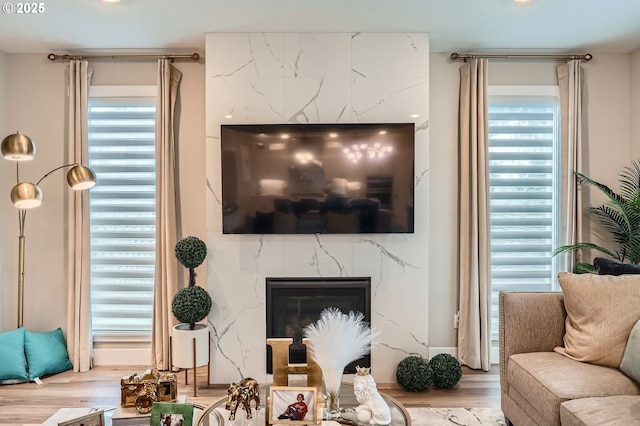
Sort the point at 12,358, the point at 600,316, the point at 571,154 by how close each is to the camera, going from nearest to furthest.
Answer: the point at 600,316 → the point at 12,358 → the point at 571,154

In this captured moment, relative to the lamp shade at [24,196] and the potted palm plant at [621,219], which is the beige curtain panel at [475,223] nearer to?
the potted palm plant at [621,219]

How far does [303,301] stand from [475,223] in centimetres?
157

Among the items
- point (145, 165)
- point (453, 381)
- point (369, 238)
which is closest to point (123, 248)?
point (145, 165)

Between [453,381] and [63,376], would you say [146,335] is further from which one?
[453,381]

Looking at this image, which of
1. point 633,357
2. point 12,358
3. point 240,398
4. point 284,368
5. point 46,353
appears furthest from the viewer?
point 46,353

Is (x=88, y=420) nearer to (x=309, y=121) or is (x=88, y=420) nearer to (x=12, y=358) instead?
(x=12, y=358)

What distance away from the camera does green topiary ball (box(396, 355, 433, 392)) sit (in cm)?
359

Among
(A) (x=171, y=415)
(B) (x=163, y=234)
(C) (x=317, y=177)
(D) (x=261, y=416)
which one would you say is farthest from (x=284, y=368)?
(B) (x=163, y=234)

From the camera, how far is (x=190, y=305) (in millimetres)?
3543

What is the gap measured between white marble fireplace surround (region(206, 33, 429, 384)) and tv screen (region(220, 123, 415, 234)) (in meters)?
0.13

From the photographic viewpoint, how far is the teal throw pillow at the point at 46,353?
3893 millimetres

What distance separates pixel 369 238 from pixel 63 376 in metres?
2.72

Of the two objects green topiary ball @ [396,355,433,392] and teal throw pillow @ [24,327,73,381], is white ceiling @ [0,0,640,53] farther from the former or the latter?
green topiary ball @ [396,355,433,392]

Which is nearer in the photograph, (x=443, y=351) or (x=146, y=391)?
(x=146, y=391)
